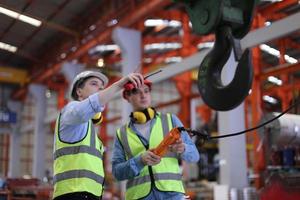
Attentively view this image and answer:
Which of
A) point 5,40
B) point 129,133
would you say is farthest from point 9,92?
point 129,133

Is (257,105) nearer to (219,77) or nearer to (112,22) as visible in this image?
(112,22)

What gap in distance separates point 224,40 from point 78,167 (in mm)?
1499

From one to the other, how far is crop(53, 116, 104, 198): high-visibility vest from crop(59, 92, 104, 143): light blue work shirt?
45 millimetres

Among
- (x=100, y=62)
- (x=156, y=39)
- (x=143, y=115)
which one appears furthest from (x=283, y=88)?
(x=100, y=62)

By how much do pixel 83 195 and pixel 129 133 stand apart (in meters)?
0.61

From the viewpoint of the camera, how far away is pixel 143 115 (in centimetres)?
302

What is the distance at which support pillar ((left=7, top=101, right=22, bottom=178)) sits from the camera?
22203 millimetres

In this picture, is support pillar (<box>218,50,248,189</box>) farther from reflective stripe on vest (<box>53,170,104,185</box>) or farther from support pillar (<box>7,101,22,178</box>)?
support pillar (<box>7,101,22,178</box>)

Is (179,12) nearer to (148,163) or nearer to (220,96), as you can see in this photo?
(148,163)

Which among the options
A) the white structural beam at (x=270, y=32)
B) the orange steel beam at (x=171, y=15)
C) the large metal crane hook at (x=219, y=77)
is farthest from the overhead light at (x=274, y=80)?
the large metal crane hook at (x=219, y=77)

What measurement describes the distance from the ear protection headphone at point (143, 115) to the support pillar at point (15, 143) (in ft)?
65.6

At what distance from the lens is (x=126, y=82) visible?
2385 mm

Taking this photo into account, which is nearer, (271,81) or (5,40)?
(5,40)

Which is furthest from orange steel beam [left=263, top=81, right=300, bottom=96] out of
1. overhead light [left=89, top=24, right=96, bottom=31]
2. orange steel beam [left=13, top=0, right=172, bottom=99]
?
overhead light [left=89, top=24, right=96, bottom=31]
